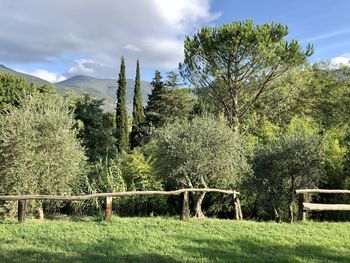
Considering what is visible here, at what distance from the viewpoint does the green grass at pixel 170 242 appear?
6.16 meters

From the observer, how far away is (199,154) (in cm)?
1205

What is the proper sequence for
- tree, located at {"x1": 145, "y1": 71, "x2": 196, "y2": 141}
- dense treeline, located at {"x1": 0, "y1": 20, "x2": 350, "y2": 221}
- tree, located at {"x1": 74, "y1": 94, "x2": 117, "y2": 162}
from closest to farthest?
dense treeline, located at {"x1": 0, "y1": 20, "x2": 350, "y2": 221} < tree, located at {"x1": 74, "y1": 94, "x2": 117, "y2": 162} < tree, located at {"x1": 145, "y1": 71, "x2": 196, "y2": 141}

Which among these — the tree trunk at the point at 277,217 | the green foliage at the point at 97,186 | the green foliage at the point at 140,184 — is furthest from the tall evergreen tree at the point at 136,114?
the tree trunk at the point at 277,217

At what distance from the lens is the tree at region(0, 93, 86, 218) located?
1152 cm

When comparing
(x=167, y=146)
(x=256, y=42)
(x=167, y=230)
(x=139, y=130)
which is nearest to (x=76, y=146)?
(x=167, y=146)

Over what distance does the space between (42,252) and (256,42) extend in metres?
17.7

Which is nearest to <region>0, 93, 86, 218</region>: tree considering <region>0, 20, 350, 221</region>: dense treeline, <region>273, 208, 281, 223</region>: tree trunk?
<region>0, 20, 350, 221</region>: dense treeline

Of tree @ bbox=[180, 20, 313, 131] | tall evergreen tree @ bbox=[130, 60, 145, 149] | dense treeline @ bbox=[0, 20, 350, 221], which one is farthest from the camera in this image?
tall evergreen tree @ bbox=[130, 60, 145, 149]

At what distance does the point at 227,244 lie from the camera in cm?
712

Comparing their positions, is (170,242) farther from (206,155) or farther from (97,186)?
(97,186)

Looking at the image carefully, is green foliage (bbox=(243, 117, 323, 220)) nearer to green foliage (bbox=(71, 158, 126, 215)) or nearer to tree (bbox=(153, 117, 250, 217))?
tree (bbox=(153, 117, 250, 217))

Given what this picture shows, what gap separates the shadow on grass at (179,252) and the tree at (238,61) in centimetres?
1328

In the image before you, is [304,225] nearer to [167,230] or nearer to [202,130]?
[167,230]

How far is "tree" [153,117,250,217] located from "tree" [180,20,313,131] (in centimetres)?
756
